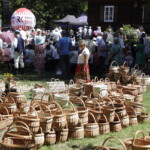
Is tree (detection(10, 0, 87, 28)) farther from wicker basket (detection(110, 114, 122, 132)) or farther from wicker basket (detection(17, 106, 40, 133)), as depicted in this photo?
wicker basket (detection(17, 106, 40, 133))

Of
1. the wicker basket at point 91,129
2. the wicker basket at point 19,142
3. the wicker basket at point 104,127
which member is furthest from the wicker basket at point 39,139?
the wicker basket at point 104,127

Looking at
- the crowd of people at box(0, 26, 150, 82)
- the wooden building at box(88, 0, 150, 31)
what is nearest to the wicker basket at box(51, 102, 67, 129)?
A: the crowd of people at box(0, 26, 150, 82)

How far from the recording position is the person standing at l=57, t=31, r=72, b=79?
1266cm

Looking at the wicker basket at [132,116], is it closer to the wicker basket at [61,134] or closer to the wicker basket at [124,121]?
the wicker basket at [124,121]

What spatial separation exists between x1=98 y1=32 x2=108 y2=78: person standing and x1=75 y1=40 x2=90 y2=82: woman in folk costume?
2.41 metres

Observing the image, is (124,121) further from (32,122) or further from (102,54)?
(102,54)


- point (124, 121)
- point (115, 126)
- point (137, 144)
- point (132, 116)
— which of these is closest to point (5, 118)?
point (115, 126)

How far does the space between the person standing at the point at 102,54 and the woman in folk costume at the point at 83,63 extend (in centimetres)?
241

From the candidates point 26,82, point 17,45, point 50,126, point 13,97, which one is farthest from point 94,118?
point 17,45

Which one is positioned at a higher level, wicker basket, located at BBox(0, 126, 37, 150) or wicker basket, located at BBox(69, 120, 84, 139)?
wicker basket, located at BBox(0, 126, 37, 150)

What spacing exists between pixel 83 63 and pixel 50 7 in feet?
100

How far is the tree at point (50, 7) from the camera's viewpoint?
130 feet

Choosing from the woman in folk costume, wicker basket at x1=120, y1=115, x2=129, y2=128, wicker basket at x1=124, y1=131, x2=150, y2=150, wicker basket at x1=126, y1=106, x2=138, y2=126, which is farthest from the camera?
the woman in folk costume

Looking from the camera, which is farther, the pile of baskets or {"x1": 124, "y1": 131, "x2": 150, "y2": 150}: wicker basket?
the pile of baskets
